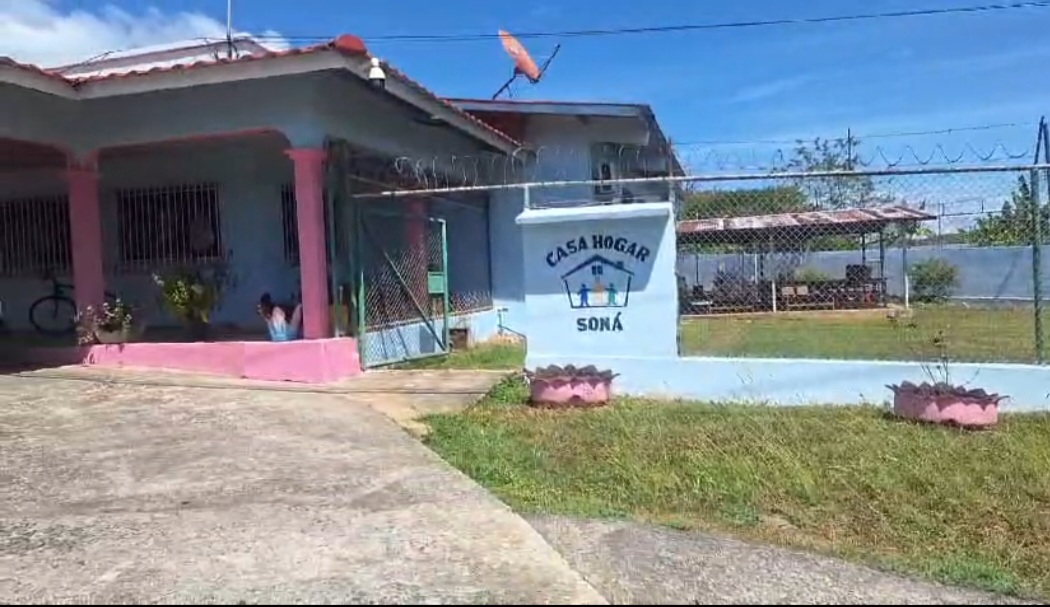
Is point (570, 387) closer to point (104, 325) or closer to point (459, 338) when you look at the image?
point (459, 338)

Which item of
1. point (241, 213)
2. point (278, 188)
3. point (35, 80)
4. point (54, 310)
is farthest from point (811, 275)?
point (54, 310)

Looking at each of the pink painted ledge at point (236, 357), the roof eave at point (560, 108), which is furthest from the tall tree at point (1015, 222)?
the roof eave at point (560, 108)

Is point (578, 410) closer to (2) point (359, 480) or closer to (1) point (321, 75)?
(2) point (359, 480)

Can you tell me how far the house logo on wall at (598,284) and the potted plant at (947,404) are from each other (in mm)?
2366

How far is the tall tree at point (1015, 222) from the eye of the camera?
21.9 ft

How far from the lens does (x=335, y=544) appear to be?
395 centimetres

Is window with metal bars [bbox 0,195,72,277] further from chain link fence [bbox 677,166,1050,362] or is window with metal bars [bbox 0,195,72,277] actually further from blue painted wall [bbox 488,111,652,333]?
chain link fence [bbox 677,166,1050,362]

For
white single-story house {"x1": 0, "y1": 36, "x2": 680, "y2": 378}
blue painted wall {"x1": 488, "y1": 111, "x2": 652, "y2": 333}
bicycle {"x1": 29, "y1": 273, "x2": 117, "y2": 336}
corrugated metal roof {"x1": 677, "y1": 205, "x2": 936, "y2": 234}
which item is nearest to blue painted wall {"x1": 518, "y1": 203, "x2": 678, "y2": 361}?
corrugated metal roof {"x1": 677, "y1": 205, "x2": 936, "y2": 234}

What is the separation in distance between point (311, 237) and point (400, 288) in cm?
212

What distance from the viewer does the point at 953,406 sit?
6.32 meters

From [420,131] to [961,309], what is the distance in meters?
7.07

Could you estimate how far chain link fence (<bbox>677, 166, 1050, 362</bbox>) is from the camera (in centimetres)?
686

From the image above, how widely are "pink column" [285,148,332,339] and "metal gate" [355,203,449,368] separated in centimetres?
59

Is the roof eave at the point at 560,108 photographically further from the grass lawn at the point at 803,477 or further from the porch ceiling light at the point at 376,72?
the grass lawn at the point at 803,477
